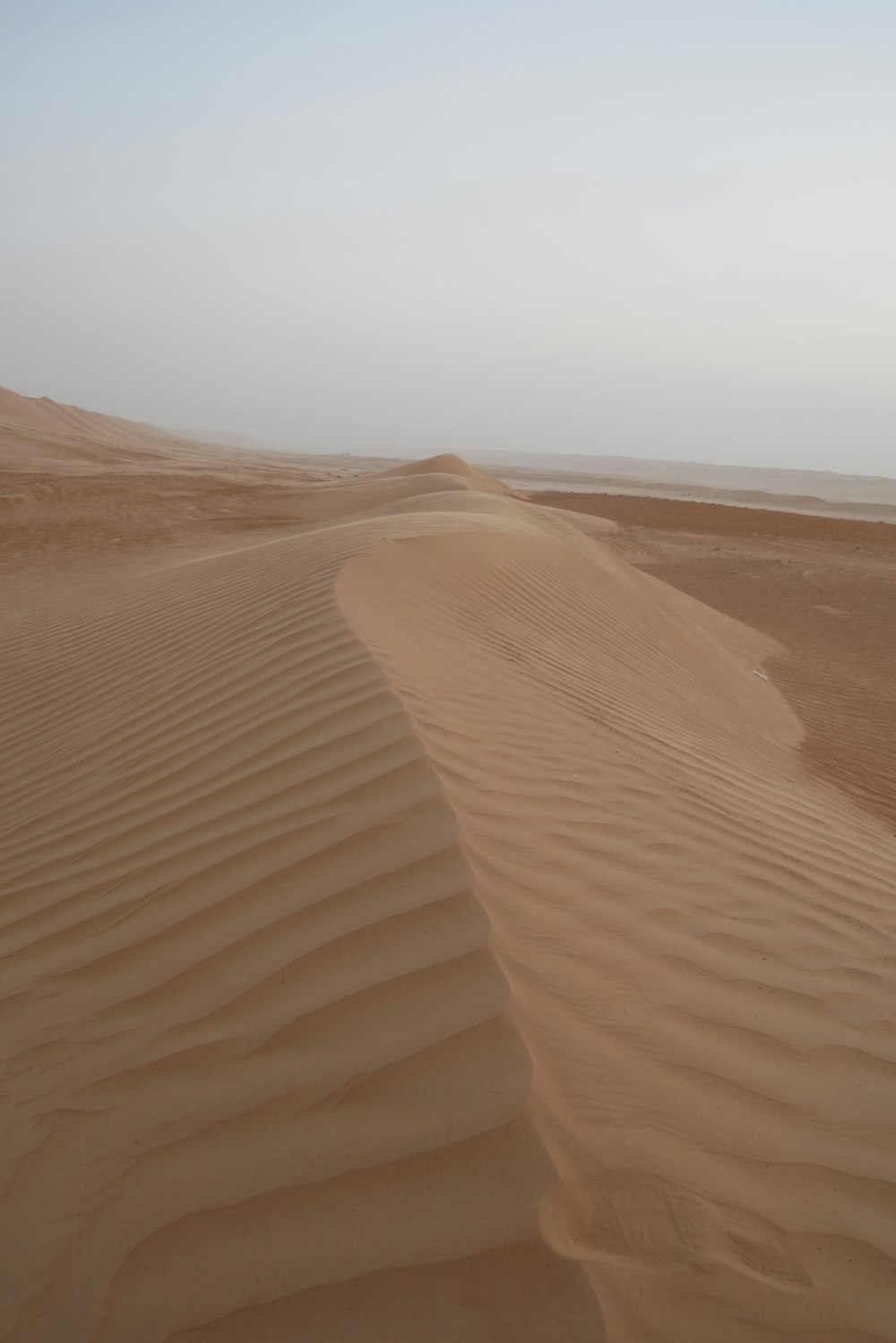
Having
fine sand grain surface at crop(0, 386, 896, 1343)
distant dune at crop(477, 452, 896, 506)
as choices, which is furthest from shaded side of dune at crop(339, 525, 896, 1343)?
distant dune at crop(477, 452, 896, 506)

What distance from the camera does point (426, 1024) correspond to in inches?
69.6

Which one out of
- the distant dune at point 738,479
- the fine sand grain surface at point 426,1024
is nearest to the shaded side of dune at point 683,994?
the fine sand grain surface at point 426,1024

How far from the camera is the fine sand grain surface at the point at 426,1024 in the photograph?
4.58ft

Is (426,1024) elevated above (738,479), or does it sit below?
below

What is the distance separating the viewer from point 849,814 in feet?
14.6

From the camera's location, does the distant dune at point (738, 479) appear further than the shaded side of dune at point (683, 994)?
Yes

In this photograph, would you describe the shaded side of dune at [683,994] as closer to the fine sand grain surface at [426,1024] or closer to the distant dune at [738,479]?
the fine sand grain surface at [426,1024]

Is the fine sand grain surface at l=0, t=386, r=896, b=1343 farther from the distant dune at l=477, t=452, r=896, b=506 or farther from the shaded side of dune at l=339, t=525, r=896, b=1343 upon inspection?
the distant dune at l=477, t=452, r=896, b=506

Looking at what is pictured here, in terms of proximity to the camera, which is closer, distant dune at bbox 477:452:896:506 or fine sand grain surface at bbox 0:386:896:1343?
fine sand grain surface at bbox 0:386:896:1343

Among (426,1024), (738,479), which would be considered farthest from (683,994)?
(738,479)

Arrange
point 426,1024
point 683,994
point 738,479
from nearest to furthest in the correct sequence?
point 426,1024 → point 683,994 → point 738,479

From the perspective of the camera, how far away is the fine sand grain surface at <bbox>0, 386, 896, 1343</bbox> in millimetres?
1395

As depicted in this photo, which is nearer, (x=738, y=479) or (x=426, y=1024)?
(x=426, y=1024)

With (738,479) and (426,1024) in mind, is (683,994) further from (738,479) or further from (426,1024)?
(738,479)
